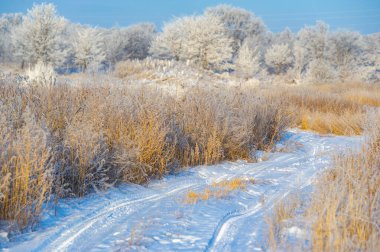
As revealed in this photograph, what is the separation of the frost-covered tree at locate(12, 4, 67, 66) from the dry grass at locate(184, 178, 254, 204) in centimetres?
2506

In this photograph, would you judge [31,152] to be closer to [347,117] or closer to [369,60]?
[347,117]

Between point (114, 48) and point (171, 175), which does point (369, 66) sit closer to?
point (114, 48)

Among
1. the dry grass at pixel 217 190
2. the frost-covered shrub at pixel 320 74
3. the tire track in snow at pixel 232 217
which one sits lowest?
the tire track in snow at pixel 232 217

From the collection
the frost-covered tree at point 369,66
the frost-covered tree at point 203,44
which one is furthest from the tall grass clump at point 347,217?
the frost-covered tree at point 369,66

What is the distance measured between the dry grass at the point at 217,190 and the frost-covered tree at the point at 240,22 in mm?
44870

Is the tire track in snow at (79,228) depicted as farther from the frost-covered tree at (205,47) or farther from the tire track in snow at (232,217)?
the frost-covered tree at (205,47)

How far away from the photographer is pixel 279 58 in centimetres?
4034

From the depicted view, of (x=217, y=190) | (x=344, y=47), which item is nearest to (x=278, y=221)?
(x=217, y=190)

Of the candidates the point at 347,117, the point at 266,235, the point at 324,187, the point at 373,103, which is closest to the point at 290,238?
the point at 266,235

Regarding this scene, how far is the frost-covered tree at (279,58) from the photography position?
→ 40.3 m

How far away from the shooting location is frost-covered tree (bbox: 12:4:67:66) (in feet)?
87.6

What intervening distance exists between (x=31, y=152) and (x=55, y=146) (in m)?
0.58

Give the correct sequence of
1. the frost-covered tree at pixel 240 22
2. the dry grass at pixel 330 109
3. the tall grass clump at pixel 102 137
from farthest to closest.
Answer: the frost-covered tree at pixel 240 22 → the dry grass at pixel 330 109 → the tall grass clump at pixel 102 137

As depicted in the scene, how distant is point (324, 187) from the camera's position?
3258 millimetres
